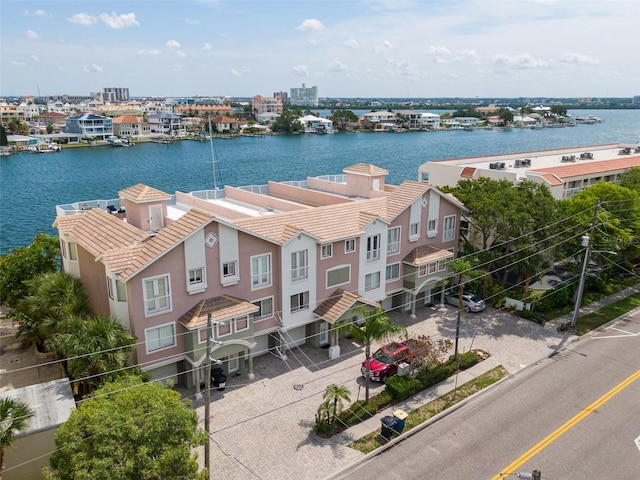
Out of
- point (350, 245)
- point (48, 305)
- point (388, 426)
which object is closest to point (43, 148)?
point (48, 305)

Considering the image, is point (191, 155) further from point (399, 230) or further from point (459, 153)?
point (399, 230)

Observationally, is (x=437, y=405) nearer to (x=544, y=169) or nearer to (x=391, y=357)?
(x=391, y=357)

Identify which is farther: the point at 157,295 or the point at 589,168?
the point at 589,168

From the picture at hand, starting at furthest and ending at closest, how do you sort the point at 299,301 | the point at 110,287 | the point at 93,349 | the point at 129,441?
the point at 299,301, the point at 110,287, the point at 93,349, the point at 129,441

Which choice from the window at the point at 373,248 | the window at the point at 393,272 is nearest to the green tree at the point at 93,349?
the window at the point at 373,248

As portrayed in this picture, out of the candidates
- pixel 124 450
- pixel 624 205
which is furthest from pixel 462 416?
pixel 624 205

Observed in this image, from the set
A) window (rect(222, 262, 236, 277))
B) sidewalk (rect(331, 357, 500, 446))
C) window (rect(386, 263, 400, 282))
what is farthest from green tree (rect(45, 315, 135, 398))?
window (rect(386, 263, 400, 282))

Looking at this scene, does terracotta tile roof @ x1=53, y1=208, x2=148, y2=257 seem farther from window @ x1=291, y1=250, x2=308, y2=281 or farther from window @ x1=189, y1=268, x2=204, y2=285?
window @ x1=291, y1=250, x2=308, y2=281
